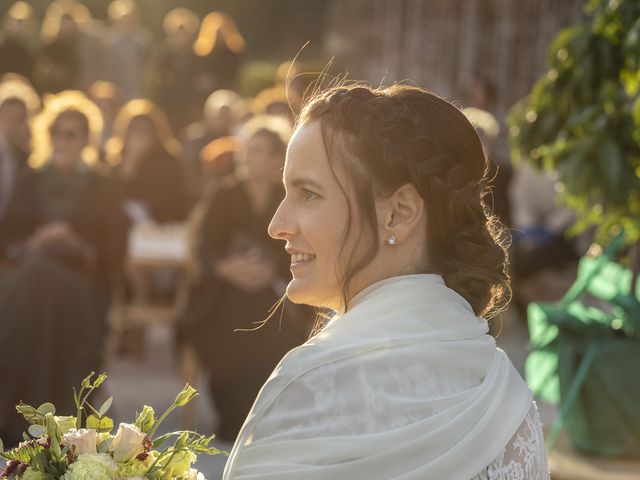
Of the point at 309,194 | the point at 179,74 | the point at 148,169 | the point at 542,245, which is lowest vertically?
the point at 542,245

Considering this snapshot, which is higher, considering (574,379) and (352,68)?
(574,379)

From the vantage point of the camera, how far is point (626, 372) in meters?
4.96

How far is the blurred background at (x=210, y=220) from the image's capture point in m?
4.94

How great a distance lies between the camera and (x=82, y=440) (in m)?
2.20

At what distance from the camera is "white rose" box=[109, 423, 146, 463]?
87.2 inches

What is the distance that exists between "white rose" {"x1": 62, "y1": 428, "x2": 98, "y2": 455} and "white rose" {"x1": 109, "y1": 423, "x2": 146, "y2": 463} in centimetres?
3

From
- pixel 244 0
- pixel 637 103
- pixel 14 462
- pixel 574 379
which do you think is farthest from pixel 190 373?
pixel 244 0

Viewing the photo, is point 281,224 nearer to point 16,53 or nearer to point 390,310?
point 390,310

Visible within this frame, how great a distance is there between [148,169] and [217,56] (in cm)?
447

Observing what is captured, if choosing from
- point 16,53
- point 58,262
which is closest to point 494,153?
point 58,262

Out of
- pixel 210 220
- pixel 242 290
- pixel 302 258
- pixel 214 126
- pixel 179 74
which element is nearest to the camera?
pixel 302 258

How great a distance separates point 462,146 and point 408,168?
0.12 meters

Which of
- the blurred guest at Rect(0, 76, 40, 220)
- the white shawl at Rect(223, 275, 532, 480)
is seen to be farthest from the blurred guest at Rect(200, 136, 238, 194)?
the white shawl at Rect(223, 275, 532, 480)

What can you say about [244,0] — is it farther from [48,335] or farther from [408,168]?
[408,168]
